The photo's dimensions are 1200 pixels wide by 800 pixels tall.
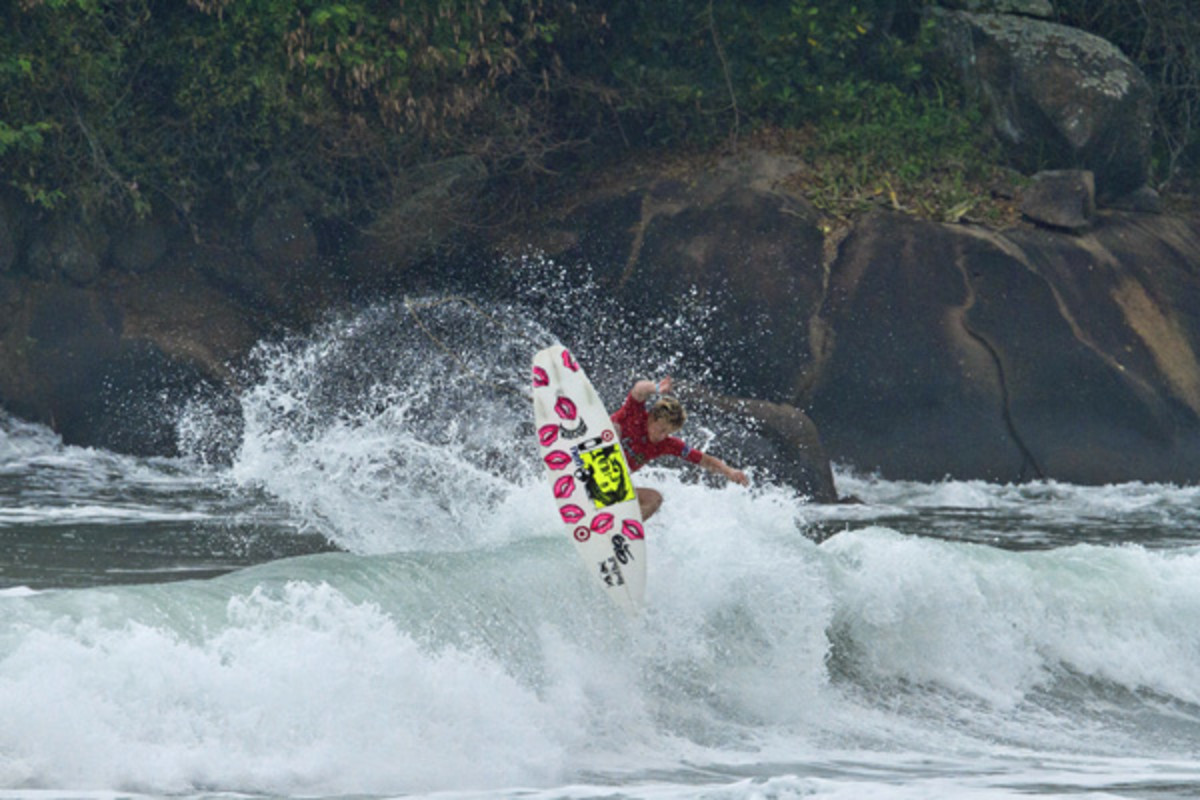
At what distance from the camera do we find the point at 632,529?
31.7ft

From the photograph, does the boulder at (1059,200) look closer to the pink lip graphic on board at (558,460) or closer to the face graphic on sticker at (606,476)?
the face graphic on sticker at (606,476)

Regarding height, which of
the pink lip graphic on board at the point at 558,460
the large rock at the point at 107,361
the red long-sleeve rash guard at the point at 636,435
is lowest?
A: the pink lip graphic on board at the point at 558,460

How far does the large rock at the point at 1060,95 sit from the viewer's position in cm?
1928

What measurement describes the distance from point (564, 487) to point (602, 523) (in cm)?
35

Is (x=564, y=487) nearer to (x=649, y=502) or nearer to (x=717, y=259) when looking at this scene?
(x=649, y=502)

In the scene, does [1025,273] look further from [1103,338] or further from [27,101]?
[27,101]

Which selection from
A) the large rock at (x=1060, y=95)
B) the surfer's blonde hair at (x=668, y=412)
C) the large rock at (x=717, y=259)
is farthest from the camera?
the large rock at (x=1060, y=95)

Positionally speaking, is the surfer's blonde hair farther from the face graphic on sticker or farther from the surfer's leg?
the surfer's leg

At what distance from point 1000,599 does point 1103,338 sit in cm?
746

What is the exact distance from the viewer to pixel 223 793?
22.3 ft

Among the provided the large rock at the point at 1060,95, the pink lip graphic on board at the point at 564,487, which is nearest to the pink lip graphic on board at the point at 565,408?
the pink lip graphic on board at the point at 564,487

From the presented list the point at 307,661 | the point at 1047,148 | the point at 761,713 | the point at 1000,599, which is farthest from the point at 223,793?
the point at 1047,148

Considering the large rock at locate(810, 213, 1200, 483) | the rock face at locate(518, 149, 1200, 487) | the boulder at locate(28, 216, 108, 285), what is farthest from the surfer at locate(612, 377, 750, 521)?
the boulder at locate(28, 216, 108, 285)

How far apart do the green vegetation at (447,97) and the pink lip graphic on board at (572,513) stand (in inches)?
350
